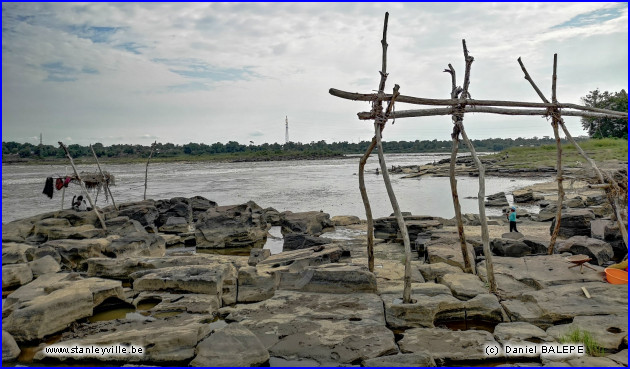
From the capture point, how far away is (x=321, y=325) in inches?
232

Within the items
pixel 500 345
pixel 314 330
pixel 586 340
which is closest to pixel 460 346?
pixel 500 345

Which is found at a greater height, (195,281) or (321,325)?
(195,281)

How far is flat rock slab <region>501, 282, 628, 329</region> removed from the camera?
19.6 feet

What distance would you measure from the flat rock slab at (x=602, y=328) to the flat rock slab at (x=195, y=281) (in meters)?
4.98

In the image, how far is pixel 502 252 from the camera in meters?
9.95

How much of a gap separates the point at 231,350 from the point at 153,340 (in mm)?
1032

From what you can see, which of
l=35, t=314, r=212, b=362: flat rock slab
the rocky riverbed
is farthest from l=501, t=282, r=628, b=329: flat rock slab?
l=35, t=314, r=212, b=362: flat rock slab

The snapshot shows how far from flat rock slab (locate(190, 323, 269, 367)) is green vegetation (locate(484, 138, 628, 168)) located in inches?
1135

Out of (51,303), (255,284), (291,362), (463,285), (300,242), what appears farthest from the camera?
(300,242)

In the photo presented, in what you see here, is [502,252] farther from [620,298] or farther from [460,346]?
[460,346]

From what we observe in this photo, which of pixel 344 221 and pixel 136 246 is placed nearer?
pixel 136 246

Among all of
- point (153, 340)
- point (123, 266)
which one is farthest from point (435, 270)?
point (123, 266)

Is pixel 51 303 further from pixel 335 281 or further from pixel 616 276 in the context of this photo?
pixel 616 276

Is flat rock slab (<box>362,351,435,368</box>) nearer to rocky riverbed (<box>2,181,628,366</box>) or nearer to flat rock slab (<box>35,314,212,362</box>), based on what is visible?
rocky riverbed (<box>2,181,628,366</box>)
